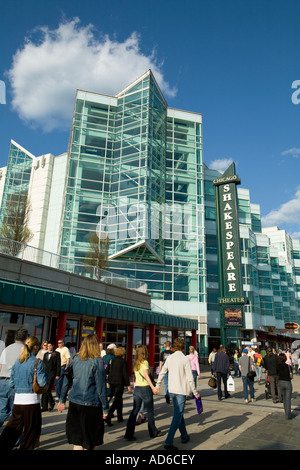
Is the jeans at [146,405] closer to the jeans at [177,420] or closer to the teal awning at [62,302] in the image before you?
the jeans at [177,420]

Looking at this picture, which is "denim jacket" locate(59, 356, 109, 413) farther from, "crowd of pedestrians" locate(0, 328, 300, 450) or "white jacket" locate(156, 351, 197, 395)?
"white jacket" locate(156, 351, 197, 395)

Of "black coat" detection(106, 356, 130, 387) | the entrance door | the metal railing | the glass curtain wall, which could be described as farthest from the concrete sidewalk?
the glass curtain wall

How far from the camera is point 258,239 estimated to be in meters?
53.4

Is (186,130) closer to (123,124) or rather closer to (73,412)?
(123,124)

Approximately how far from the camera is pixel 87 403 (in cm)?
452

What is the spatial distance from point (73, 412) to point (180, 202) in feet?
122

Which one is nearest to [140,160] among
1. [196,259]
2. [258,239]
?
[196,259]

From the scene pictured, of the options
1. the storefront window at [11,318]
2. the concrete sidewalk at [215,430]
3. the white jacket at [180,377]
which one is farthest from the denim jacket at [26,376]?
the storefront window at [11,318]

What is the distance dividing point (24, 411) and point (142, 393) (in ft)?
8.65

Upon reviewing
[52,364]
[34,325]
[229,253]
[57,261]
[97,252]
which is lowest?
[52,364]

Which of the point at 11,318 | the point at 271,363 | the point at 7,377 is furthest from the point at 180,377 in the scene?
the point at 11,318

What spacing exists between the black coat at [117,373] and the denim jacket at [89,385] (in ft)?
12.4

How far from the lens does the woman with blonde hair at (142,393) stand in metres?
6.64

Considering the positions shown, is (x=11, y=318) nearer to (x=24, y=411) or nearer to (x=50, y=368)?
(x=50, y=368)
